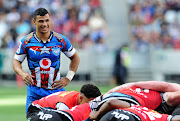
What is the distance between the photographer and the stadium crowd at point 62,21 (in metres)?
20.5

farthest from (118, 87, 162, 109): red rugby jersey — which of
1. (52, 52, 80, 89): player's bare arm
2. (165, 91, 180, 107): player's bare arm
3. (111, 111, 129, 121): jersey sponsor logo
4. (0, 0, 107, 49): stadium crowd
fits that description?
(0, 0, 107, 49): stadium crowd

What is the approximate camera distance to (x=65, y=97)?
6738mm

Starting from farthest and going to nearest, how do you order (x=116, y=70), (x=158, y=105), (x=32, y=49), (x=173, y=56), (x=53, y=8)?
1. (x=53, y=8)
2. (x=173, y=56)
3. (x=116, y=70)
4. (x=32, y=49)
5. (x=158, y=105)

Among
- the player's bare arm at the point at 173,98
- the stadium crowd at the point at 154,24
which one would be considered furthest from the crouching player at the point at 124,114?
the stadium crowd at the point at 154,24

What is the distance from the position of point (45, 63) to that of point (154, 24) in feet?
51.2

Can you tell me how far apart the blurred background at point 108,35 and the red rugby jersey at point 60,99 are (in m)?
11.9

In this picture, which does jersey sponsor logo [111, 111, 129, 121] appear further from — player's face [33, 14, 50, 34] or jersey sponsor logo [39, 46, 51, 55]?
player's face [33, 14, 50, 34]

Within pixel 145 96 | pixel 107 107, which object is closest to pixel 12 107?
pixel 145 96

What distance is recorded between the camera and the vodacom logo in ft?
24.3

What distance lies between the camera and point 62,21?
21.8 meters

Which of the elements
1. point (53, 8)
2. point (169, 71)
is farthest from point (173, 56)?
point (53, 8)

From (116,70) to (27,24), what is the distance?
186 inches

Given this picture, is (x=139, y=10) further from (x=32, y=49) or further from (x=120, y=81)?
(x=32, y=49)

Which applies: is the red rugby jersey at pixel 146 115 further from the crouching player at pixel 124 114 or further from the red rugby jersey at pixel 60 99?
the red rugby jersey at pixel 60 99
